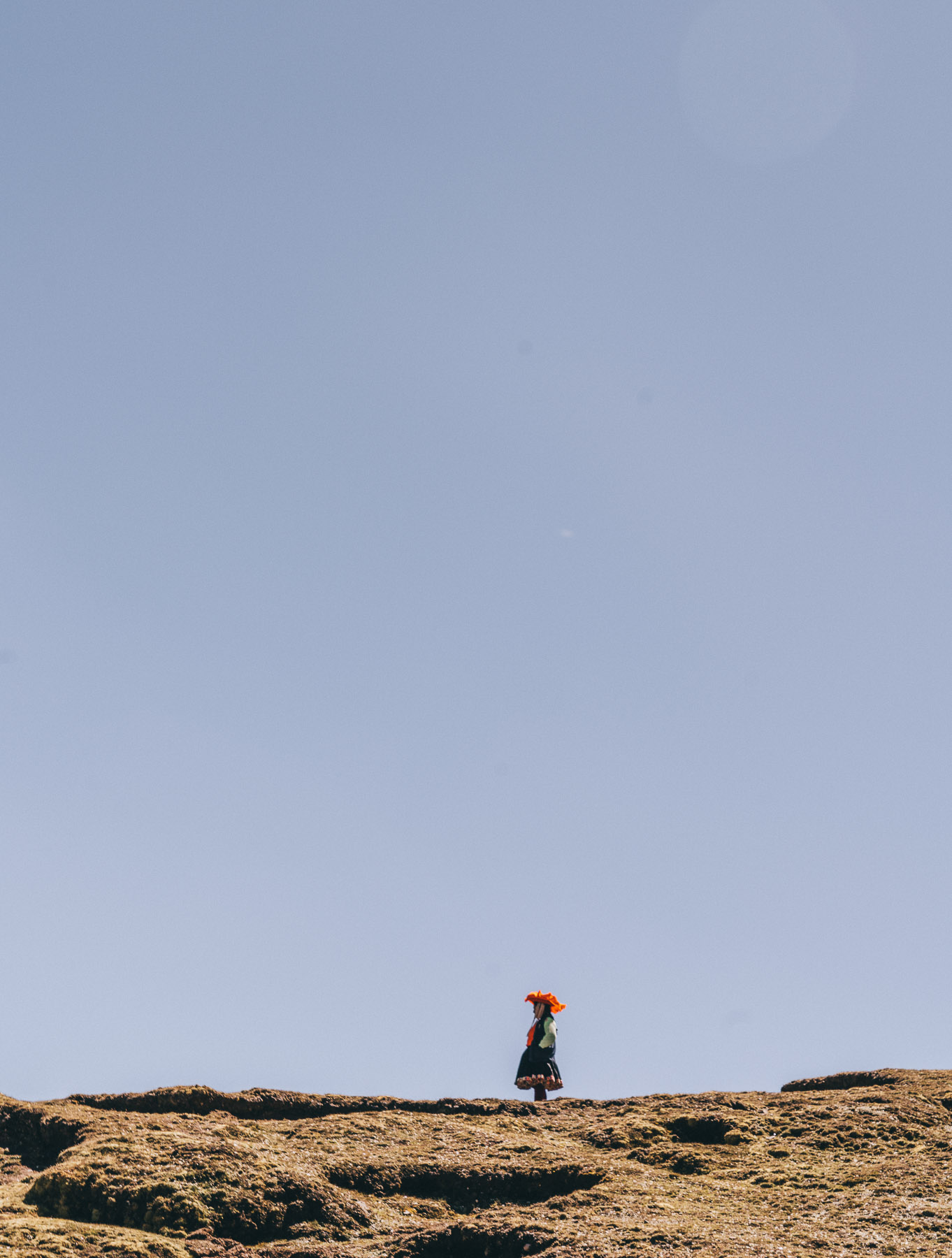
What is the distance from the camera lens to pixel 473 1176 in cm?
1172

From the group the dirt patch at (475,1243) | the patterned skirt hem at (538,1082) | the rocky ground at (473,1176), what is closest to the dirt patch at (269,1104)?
the rocky ground at (473,1176)

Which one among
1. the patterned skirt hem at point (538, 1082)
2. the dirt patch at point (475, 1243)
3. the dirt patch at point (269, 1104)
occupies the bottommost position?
the dirt patch at point (475, 1243)

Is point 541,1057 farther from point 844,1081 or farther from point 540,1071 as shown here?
point 844,1081

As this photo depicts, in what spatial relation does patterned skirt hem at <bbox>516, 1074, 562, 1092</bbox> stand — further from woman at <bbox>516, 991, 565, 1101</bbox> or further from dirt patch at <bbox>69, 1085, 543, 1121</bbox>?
dirt patch at <bbox>69, 1085, 543, 1121</bbox>

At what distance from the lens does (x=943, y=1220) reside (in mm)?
9859

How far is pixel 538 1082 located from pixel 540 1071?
0.57 ft

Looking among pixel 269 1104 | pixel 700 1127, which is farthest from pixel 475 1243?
pixel 269 1104

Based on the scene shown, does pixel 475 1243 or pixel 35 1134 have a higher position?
pixel 35 1134

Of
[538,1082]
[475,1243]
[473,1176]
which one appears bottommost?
[475,1243]

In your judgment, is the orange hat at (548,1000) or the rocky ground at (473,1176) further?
the orange hat at (548,1000)

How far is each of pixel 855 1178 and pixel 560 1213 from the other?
312 centimetres

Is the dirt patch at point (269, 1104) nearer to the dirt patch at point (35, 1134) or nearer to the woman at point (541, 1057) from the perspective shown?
the dirt patch at point (35, 1134)

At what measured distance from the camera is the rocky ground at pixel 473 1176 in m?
9.89

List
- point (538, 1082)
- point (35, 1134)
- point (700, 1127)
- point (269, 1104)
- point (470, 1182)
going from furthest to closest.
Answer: point (538, 1082) < point (269, 1104) < point (700, 1127) < point (35, 1134) < point (470, 1182)
